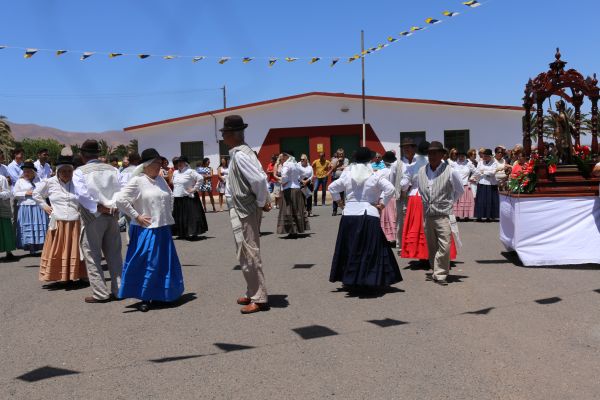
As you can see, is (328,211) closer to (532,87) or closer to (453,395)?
(532,87)

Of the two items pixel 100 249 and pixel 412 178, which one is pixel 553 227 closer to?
pixel 412 178

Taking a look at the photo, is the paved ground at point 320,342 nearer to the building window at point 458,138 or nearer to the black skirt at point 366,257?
the black skirt at point 366,257

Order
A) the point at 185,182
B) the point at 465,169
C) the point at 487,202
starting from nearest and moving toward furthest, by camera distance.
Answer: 1. the point at 185,182
2. the point at 487,202
3. the point at 465,169

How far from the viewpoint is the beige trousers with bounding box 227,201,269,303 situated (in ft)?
19.4

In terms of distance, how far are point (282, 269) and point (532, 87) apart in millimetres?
4689

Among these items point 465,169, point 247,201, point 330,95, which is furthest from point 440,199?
point 330,95

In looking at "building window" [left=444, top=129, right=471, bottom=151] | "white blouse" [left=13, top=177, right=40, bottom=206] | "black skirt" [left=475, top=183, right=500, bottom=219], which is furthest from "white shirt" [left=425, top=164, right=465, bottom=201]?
"building window" [left=444, top=129, right=471, bottom=151]

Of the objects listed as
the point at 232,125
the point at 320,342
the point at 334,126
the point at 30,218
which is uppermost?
the point at 334,126

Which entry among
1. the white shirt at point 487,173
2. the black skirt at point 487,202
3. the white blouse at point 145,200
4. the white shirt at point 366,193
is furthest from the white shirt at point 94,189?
the white shirt at point 487,173

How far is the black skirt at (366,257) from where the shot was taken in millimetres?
6516

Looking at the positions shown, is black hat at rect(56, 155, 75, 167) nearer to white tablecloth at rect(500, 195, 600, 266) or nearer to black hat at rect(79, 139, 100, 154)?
black hat at rect(79, 139, 100, 154)

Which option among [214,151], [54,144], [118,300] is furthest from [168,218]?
[54,144]

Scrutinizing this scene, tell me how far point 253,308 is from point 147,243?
Result: 1.37 metres

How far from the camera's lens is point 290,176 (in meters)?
12.4
